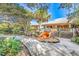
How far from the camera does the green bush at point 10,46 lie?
1.72 meters

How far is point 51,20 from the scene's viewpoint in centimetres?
174

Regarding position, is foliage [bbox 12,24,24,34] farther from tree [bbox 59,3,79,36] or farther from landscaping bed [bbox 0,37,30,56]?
tree [bbox 59,3,79,36]

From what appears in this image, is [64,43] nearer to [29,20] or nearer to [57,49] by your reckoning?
[57,49]

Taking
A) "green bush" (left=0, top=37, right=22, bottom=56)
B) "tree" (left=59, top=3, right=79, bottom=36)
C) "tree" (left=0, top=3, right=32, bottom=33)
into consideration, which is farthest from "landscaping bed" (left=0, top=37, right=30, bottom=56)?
"tree" (left=59, top=3, right=79, bottom=36)

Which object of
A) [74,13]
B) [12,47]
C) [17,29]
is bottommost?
[12,47]

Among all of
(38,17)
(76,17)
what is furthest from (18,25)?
(76,17)

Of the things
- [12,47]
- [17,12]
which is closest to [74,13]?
[17,12]

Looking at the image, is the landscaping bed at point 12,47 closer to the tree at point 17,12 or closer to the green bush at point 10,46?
the green bush at point 10,46

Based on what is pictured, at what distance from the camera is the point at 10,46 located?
173 cm

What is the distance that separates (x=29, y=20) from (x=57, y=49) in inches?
14.2

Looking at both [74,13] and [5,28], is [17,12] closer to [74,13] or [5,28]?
[5,28]

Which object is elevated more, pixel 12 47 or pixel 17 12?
pixel 17 12

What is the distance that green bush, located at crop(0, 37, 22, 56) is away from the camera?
172 centimetres

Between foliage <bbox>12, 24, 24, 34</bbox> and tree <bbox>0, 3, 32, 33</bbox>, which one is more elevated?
tree <bbox>0, 3, 32, 33</bbox>
